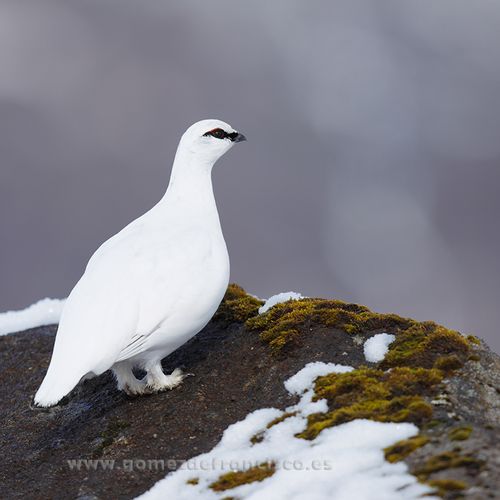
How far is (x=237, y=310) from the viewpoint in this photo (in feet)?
29.1

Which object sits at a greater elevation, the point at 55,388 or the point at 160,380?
the point at 160,380

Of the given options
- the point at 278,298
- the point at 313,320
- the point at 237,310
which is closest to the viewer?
the point at 313,320

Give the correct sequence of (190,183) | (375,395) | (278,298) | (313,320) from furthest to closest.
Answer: (278,298), (190,183), (313,320), (375,395)

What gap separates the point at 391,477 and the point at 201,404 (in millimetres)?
2661

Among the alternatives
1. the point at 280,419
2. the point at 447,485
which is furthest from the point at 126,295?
the point at 447,485

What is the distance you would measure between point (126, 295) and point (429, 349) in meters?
2.78

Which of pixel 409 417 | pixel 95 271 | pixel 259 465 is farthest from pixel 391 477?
pixel 95 271

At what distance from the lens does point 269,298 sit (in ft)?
30.1

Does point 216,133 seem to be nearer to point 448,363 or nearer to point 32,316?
point 448,363

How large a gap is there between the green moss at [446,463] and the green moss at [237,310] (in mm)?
4058

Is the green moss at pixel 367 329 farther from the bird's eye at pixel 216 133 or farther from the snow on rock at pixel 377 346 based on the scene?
the bird's eye at pixel 216 133

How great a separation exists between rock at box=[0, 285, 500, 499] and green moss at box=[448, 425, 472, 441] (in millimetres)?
13

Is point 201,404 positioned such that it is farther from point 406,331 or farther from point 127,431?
point 406,331

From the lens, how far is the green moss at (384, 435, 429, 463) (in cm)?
504
